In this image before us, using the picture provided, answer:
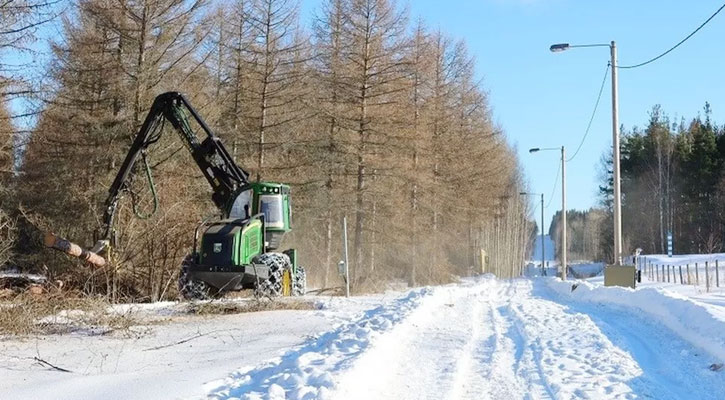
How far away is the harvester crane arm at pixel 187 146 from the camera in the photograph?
17.8 meters

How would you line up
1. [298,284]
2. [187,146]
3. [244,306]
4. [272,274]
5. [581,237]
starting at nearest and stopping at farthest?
1. [244,306]
2. [272,274]
3. [187,146]
4. [298,284]
5. [581,237]

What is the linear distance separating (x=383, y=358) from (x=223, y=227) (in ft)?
30.7

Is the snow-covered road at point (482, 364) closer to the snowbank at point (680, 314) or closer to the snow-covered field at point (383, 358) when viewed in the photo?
the snow-covered field at point (383, 358)

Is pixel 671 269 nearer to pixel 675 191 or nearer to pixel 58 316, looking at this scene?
pixel 675 191

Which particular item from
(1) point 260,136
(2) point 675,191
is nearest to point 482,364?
(1) point 260,136

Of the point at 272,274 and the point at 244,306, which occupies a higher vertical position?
the point at 272,274

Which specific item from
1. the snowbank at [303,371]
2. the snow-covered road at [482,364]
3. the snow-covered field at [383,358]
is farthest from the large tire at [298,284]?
the snowbank at [303,371]

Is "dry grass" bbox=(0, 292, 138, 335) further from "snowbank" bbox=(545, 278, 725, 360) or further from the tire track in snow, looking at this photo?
"snowbank" bbox=(545, 278, 725, 360)

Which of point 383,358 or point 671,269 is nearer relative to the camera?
point 383,358

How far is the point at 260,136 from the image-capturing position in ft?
97.2

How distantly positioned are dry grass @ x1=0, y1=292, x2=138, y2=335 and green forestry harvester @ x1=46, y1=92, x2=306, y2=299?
3.18 metres

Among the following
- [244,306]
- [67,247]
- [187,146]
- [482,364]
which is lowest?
[482,364]

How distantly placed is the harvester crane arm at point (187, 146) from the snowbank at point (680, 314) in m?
9.68

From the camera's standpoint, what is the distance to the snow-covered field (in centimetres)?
700
